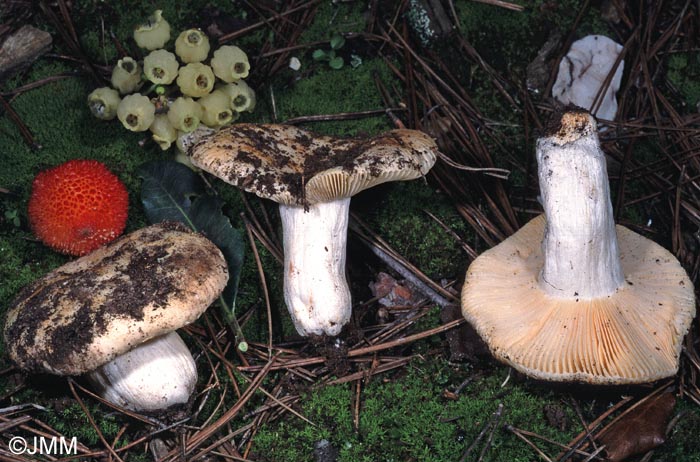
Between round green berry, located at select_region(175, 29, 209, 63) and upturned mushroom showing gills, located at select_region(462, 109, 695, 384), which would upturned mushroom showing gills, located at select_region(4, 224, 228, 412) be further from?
upturned mushroom showing gills, located at select_region(462, 109, 695, 384)

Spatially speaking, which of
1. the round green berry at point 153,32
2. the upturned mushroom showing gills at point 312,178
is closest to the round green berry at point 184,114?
the upturned mushroom showing gills at point 312,178

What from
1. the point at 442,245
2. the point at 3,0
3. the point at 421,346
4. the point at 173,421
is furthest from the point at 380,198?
the point at 3,0

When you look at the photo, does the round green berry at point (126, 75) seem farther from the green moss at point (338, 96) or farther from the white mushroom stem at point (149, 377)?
the white mushroom stem at point (149, 377)

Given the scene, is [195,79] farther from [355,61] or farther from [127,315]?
[127,315]

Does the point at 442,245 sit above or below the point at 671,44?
below

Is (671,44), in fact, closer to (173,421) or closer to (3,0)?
(173,421)

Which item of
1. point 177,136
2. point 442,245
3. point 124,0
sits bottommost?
point 442,245

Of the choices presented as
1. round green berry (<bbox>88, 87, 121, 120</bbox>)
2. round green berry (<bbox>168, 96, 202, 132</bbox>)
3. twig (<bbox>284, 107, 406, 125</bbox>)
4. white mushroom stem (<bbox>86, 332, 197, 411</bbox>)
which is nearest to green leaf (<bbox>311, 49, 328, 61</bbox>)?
twig (<bbox>284, 107, 406, 125</bbox>)
